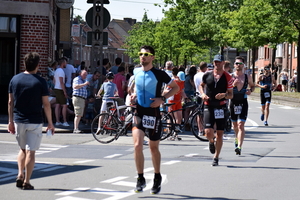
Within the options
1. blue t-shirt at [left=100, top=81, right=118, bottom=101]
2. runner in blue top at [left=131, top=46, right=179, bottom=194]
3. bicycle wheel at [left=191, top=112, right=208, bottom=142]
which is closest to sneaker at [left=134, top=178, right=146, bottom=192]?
runner in blue top at [left=131, top=46, right=179, bottom=194]

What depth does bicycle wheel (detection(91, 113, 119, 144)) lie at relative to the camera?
1481 centimetres

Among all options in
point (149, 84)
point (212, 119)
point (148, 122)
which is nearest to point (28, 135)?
point (148, 122)

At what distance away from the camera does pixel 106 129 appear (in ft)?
48.7

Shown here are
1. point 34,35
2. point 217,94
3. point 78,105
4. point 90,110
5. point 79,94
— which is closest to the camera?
point 217,94

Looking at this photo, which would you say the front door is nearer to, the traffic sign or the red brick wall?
the red brick wall

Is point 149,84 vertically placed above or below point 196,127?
above

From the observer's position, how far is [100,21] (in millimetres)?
18672

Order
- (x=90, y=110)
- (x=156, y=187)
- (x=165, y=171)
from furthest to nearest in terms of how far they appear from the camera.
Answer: (x=90, y=110)
(x=165, y=171)
(x=156, y=187)

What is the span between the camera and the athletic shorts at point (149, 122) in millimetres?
Result: 8047

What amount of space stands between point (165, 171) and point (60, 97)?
873cm

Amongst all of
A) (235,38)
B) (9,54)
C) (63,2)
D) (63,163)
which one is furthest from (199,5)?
A: (63,163)

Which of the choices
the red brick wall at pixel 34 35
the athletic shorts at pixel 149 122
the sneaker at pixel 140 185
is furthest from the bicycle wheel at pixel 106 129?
the sneaker at pixel 140 185

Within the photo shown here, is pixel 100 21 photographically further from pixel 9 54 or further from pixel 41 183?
pixel 41 183

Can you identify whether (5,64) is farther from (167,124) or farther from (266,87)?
(266,87)
